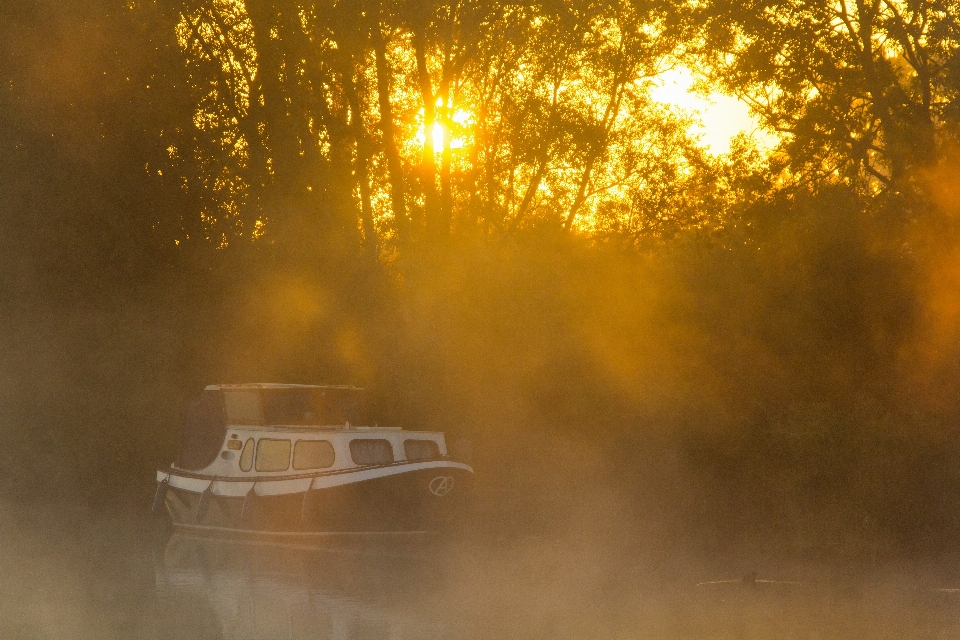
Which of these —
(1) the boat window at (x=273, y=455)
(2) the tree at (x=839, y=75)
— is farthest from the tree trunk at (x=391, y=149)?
(1) the boat window at (x=273, y=455)

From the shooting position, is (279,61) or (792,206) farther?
(279,61)

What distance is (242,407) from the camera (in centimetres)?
2308

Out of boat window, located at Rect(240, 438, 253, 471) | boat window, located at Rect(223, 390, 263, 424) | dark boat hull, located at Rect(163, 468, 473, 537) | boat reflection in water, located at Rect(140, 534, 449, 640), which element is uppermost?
boat window, located at Rect(223, 390, 263, 424)

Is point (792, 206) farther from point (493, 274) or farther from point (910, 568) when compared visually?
point (910, 568)

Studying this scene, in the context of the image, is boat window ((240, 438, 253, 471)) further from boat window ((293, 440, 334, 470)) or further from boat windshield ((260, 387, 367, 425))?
boat window ((293, 440, 334, 470))

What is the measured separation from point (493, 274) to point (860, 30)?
374 inches

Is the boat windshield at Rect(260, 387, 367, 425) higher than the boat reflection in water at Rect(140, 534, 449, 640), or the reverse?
the boat windshield at Rect(260, 387, 367, 425)

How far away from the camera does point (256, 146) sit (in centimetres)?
2748

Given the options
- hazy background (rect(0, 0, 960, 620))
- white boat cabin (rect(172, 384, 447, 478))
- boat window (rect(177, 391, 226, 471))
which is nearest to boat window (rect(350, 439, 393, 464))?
white boat cabin (rect(172, 384, 447, 478))

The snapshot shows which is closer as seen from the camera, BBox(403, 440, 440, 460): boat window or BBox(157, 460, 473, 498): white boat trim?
BBox(157, 460, 473, 498): white boat trim

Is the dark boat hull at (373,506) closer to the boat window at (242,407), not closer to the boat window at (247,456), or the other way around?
the boat window at (247,456)

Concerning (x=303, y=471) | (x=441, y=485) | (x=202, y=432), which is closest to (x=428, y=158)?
(x=202, y=432)

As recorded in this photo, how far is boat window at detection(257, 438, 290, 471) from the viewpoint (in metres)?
21.7

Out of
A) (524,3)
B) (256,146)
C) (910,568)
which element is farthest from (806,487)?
(256,146)
